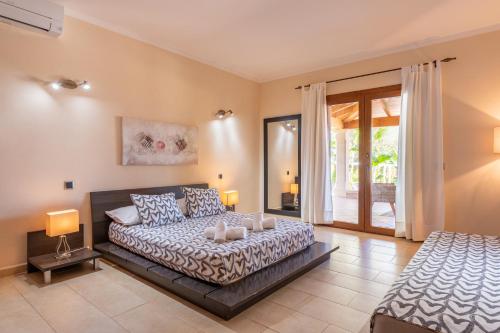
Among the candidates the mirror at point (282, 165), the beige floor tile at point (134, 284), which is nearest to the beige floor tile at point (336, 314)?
the beige floor tile at point (134, 284)

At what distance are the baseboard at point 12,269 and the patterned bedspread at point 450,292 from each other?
143 inches

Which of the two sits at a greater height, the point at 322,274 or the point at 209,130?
the point at 209,130

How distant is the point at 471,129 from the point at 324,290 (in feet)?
10.8

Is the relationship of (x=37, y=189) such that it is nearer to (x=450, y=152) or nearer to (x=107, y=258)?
(x=107, y=258)

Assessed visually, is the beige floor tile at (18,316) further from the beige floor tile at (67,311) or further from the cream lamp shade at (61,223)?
the cream lamp shade at (61,223)

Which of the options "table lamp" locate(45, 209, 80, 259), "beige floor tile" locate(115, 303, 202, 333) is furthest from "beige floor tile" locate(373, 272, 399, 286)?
"table lamp" locate(45, 209, 80, 259)

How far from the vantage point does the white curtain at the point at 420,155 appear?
14.2 feet

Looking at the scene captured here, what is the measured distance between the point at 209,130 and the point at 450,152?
3.92 meters

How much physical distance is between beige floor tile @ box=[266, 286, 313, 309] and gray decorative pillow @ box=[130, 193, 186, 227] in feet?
5.94

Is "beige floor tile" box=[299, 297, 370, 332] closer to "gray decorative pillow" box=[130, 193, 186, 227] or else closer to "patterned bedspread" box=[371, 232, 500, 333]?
"patterned bedspread" box=[371, 232, 500, 333]

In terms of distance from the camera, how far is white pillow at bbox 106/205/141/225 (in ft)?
12.0

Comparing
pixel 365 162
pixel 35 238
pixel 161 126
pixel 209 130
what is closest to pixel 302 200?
pixel 365 162

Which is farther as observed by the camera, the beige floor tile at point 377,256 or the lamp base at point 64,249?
the beige floor tile at point 377,256

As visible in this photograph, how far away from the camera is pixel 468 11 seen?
353cm
